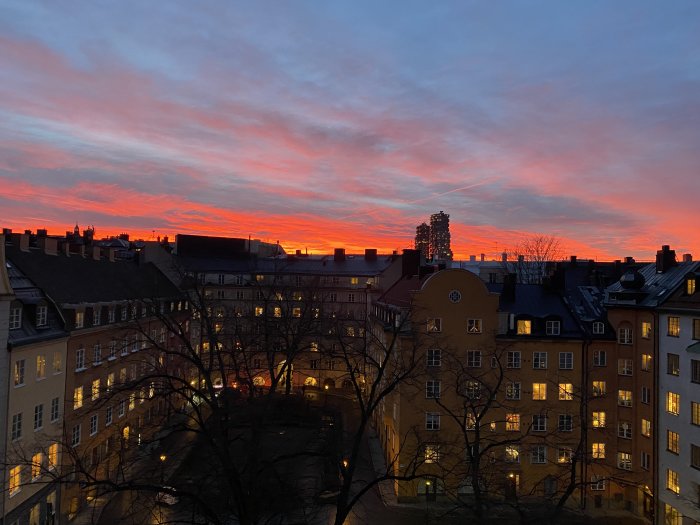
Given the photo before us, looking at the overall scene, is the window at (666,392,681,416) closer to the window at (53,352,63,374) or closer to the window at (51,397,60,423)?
the window at (51,397,60,423)

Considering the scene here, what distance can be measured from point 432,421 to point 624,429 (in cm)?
1482

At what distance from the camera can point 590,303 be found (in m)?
42.6

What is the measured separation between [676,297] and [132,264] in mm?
53610

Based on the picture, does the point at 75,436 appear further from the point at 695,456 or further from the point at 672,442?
the point at 695,456

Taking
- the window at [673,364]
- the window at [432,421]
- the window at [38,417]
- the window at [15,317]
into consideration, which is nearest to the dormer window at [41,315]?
the window at [15,317]

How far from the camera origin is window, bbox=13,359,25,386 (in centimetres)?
2880

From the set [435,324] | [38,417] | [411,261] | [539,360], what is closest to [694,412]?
[539,360]

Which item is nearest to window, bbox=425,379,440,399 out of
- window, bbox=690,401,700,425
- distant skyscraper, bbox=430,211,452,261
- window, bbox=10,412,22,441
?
window, bbox=690,401,700,425

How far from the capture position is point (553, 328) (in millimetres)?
39781

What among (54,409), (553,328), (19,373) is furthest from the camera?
(553,328)

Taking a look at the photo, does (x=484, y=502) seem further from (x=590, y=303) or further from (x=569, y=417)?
(x=590, y=303)

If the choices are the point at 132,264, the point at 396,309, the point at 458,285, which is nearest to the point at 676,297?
the point at 458,285

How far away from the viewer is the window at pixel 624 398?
39.1 metres

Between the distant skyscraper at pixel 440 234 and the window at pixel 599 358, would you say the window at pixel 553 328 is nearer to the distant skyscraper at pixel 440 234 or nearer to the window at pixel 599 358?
the window at pixel 599 358
